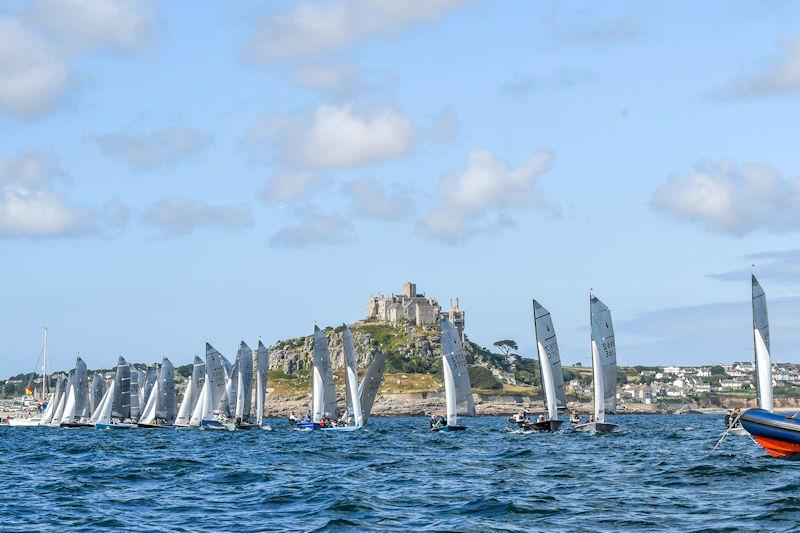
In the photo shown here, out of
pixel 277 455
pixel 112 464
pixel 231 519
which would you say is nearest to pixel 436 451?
pixel 277 455

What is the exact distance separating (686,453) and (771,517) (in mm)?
29431

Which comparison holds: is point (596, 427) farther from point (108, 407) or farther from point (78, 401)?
point (78, 401)

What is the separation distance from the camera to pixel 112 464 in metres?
57.3

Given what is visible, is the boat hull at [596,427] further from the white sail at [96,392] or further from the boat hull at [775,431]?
the white sail at [96,392]

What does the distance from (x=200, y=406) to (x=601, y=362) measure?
54720mm

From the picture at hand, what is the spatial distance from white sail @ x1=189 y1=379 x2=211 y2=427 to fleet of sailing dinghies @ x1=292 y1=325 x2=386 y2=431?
14220 mm

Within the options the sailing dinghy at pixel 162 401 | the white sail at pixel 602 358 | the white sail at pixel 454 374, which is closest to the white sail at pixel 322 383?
the white sail at pixel 454 374

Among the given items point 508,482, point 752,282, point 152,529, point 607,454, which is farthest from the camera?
point 752,282

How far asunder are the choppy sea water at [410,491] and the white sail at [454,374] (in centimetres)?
3106

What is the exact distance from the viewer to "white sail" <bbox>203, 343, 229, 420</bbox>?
12387 cm

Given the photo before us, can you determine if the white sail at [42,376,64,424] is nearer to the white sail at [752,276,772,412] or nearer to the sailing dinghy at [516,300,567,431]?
the sailing dinghy at [516,300,567,431]

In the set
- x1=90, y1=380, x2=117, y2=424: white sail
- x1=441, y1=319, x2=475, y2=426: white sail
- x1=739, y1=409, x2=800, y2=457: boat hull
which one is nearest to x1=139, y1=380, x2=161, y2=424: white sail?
x1=90, y1=380, x2=117, y2=424: white sail

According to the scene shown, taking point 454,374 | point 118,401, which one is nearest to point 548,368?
point 454,374

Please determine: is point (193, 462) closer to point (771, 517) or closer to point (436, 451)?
point (436, 451)
